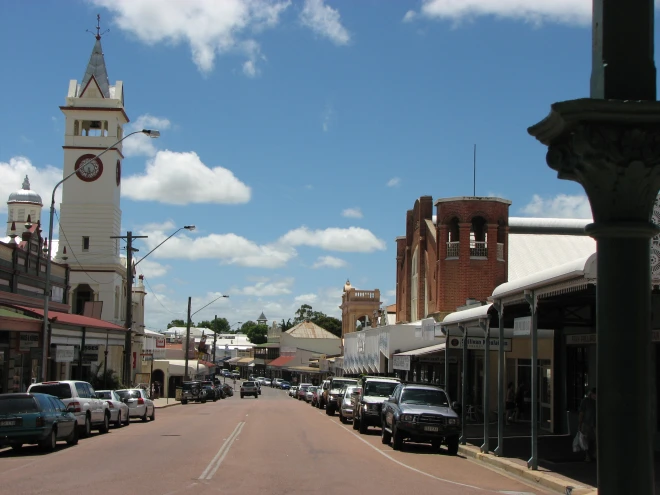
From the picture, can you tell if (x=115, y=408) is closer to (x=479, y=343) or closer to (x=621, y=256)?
(x=479, y=343)

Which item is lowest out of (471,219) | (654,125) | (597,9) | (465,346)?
(465,346)

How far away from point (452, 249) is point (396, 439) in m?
24.7

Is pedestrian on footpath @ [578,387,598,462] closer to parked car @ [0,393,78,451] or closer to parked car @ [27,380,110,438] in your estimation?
parked car @ [0,393,78,451]

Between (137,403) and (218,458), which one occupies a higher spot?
(218,458)

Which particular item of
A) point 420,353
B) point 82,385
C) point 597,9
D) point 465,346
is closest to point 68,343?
point 82,385

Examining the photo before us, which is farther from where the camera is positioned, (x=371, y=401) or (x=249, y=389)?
(x=249, y=389)

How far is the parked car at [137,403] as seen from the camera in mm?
34969

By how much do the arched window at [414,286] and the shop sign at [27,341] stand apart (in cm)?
2494

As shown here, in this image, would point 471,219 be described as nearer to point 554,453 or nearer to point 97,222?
point 554,453

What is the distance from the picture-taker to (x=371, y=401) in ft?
94.6

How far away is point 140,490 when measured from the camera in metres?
13.2

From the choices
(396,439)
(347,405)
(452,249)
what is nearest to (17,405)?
(396,439)

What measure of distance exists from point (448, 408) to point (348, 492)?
9.79 metres

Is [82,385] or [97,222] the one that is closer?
[82,385]
